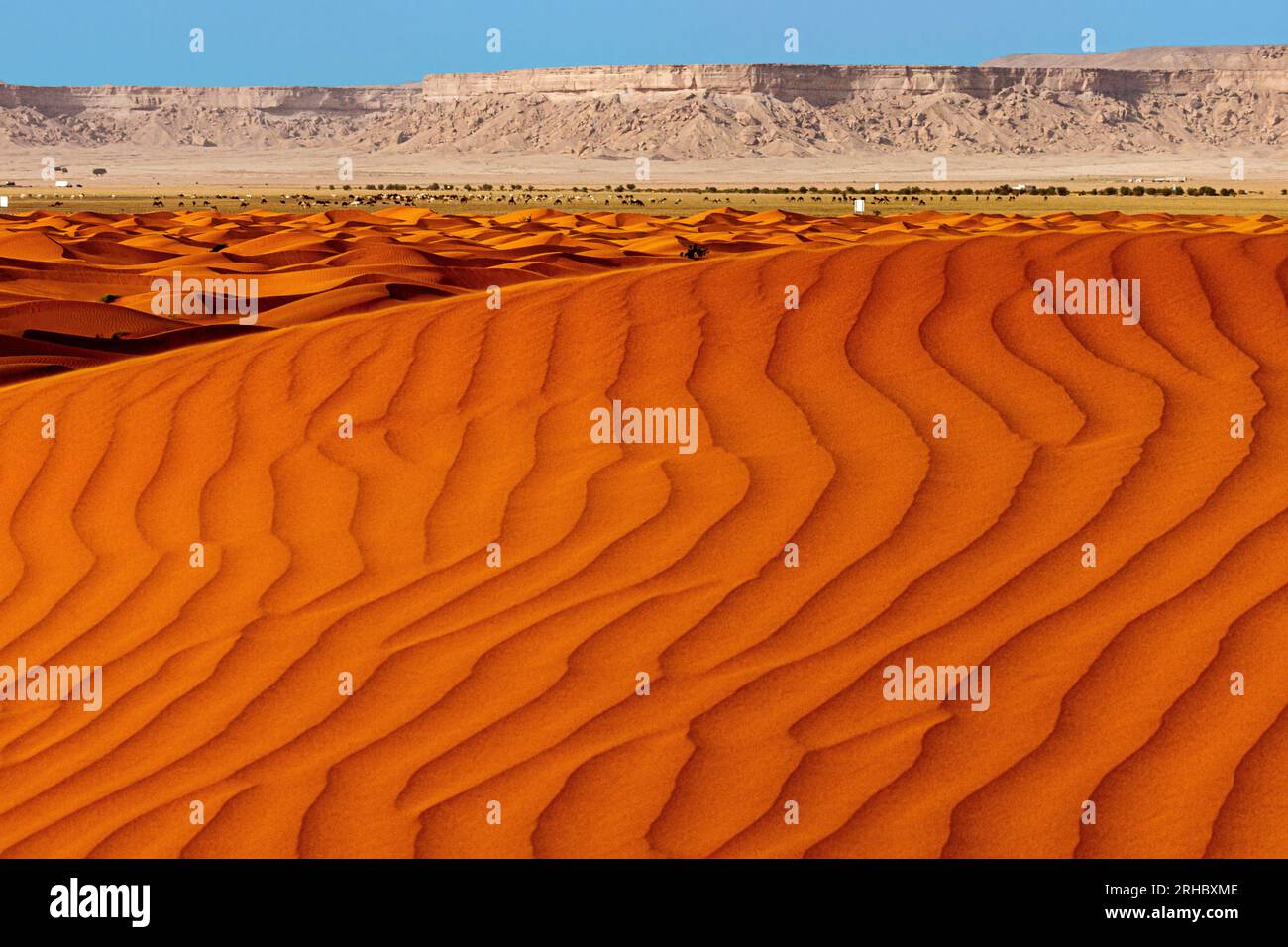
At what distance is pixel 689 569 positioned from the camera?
4.60 m

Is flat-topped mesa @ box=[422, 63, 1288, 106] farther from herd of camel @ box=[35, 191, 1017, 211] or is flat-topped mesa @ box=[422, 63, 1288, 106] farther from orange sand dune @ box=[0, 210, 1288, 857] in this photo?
orange sand dune @ box=[0, 210, 1288, 857]

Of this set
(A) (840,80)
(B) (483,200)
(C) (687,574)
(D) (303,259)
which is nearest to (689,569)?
(C) (687,574)

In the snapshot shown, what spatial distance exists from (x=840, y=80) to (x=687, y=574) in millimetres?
116053

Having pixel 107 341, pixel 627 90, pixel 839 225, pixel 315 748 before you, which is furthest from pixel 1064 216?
pixel 627 90

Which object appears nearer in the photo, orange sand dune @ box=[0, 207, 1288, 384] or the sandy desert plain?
the sandy desert plain

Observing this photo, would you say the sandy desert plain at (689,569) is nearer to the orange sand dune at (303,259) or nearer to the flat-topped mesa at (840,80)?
the orange sand dune at (303,259)

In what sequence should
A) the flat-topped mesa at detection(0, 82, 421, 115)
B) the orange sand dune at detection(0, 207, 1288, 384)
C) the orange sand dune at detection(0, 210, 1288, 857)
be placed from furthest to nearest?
the flat-topped mesa at detection(0, 82, 421, 115) → the orange sand dune at detection(0, 207, 1288, 384) → the orange sand dune at detection(0, 210, 1288, 857)

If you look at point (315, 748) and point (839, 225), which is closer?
point (315, 748)

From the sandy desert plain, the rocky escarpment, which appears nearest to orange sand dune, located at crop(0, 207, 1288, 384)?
the sandy desert plain

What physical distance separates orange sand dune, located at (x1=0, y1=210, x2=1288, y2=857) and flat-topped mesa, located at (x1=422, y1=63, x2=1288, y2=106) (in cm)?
10967

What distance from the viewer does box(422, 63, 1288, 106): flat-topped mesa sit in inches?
4508

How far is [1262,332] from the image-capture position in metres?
6.39
